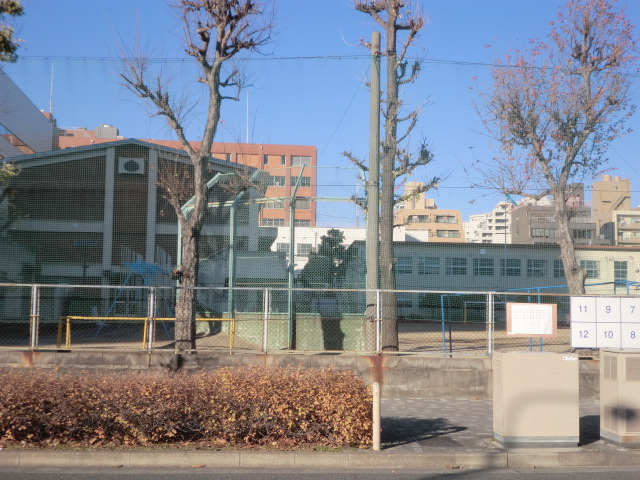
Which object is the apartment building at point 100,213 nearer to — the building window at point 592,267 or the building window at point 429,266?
the building window at point 429,266

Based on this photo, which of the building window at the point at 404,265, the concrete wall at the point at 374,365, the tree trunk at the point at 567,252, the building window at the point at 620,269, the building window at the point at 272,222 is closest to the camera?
the concrete wall at the point at 374,365

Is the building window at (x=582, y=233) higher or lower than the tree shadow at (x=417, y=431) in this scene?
higher

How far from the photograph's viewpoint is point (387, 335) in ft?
44.7

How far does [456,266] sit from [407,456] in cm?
2179

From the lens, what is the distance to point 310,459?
7.56m

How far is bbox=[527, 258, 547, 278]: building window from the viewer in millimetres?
28297

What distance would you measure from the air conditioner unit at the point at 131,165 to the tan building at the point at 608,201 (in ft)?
50.5

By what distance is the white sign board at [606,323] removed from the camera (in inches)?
419

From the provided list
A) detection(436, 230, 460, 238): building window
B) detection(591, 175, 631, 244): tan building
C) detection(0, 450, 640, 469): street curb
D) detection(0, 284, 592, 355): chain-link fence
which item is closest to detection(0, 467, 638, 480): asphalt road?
detection(0, 450, 640, 469): street curb

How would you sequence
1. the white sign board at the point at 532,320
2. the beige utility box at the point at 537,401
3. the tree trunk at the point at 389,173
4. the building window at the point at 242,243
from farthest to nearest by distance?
the building window at the point at 242,243, the tree trunk at the point at 389,173, the white sign board at the point at 532,320, the beige utility box at the point at 537,401

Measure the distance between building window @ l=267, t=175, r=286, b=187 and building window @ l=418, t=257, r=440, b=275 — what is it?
1012cm

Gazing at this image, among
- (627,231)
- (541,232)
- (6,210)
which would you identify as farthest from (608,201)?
(6,210)

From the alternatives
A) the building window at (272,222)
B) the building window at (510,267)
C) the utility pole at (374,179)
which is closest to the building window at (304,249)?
the building window at (272,222)

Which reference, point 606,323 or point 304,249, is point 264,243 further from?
point 606,323
